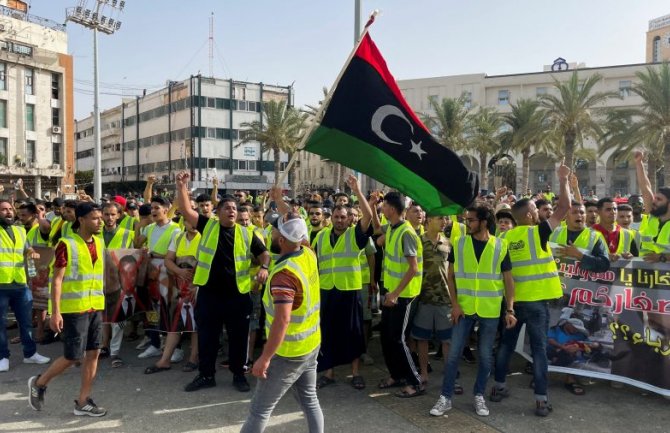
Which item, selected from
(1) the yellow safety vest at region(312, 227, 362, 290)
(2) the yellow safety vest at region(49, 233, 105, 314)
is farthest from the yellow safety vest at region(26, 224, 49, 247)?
(1) the yellow safety vest at region(312, 227, 362, 290)

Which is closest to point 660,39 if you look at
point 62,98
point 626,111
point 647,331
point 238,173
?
point 238,173

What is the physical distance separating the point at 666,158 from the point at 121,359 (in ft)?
84.7

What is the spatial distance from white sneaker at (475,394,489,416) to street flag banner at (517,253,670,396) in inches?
44.1

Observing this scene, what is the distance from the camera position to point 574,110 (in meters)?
26.0

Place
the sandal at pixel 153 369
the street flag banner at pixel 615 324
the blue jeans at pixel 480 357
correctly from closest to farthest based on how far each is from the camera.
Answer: the blue jeans at pixel 480 357 < the street flag banner at pixel 615 324 < the sandal at pixel 153 369

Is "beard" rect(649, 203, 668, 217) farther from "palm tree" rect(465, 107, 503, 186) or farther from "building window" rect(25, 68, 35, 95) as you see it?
"building window" rect(25, 68, 35, 95)

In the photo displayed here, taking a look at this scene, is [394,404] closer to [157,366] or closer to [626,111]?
[157,366]

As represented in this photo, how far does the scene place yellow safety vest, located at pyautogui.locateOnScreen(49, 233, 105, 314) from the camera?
4.77 meters

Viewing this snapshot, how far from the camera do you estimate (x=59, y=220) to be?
7.81 metres

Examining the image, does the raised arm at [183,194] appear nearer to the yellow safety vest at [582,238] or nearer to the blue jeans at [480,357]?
the blue jeans at [480,357]

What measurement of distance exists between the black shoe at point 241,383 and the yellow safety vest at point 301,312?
6.10ft

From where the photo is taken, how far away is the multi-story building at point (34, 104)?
47.4m

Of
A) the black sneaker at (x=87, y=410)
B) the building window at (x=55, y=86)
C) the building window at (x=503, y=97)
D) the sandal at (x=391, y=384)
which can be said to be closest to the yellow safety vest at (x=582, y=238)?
the sandal at (x=391, y=384)

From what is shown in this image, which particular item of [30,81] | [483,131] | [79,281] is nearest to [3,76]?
[30,81]
